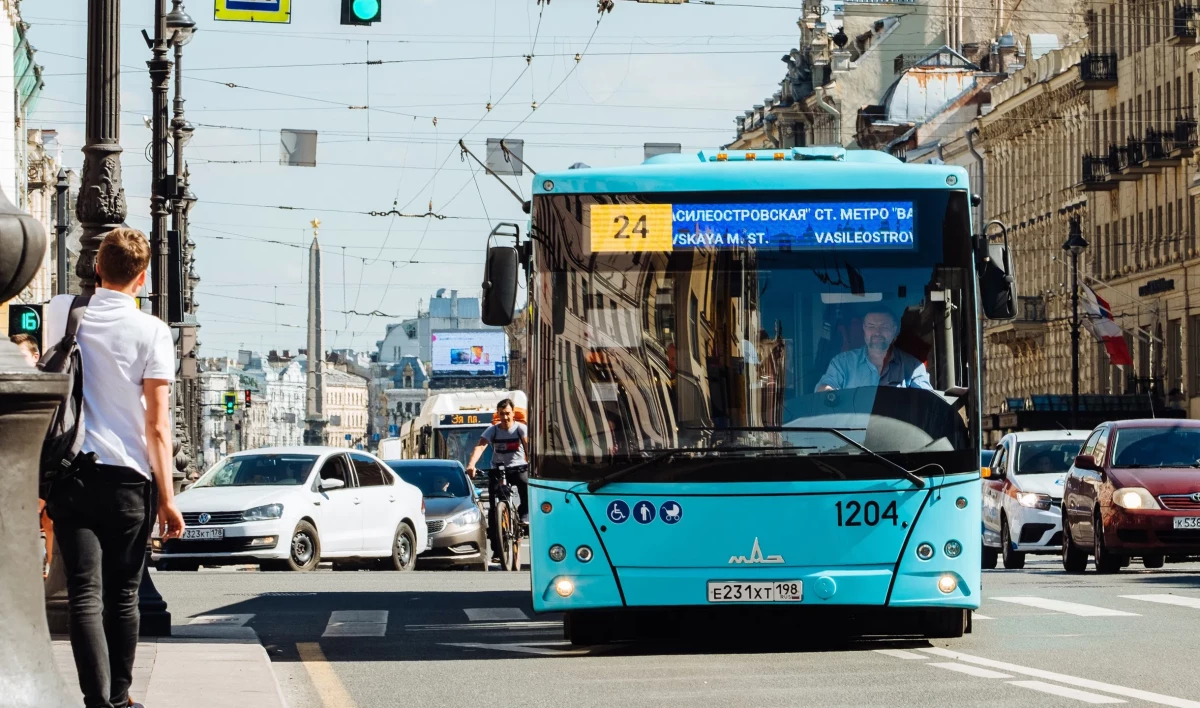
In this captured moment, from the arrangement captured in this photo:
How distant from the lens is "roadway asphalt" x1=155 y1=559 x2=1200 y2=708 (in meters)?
11.4

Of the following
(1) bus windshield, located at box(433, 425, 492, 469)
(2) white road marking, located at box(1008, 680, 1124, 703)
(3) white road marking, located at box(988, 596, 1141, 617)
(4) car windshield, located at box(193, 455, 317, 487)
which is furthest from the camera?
(1) bus windshield, located at box(433, 425, 492, 469)

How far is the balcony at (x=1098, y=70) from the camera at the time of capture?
235ft

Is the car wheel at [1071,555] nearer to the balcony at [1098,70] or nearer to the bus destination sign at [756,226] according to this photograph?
the bus destination sign at [756,226]

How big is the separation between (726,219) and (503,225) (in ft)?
4.46

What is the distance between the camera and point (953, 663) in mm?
13023

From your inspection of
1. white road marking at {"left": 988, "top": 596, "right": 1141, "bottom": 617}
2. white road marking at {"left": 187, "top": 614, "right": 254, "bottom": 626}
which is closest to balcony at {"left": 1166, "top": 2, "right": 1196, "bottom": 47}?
white road marking at {"left": 988, "top": 596, "right": 1141, "bottom": 617}

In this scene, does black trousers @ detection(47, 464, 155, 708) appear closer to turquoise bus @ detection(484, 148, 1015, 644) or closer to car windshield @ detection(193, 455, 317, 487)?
turquoise bus @ detection(484, 148, 1015, 644)

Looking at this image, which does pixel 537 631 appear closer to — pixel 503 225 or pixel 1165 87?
pixel 503 225

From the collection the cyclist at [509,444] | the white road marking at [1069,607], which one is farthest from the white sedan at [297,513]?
the white road marking at [1069,607]

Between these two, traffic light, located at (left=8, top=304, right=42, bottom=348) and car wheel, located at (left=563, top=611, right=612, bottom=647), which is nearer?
car wheel, located at (left=563, top=611, right=612, bottom=647)

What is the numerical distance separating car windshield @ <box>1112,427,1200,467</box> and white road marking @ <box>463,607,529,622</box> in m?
8.61

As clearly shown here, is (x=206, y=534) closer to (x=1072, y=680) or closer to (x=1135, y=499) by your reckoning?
(x=1135, y=499)

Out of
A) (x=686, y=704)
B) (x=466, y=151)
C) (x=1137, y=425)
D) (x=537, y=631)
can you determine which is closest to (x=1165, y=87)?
(x=466, y=151)

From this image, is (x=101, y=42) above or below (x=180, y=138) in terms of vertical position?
below
